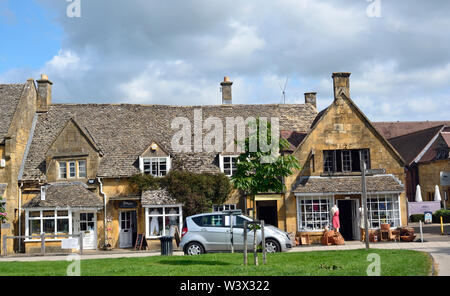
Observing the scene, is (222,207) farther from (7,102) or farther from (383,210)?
(7,102)

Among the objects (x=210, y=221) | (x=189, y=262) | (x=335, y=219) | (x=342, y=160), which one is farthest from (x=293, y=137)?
(x=189, y=262)

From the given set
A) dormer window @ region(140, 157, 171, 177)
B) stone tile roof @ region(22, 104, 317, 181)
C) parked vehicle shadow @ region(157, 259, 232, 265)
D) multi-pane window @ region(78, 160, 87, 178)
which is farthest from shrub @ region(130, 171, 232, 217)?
parked vehicle shadow @ region(157, 259, 232, 265)

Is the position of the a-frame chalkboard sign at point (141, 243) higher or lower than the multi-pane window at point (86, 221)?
lower

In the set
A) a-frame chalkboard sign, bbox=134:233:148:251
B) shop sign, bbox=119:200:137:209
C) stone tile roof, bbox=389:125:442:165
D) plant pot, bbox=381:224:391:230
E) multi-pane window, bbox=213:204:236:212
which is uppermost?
stone tile roof, bbox=389:125:442:165

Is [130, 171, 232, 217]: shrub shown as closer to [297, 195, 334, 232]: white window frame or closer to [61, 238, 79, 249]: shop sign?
[297, 195, 334, 232]: white window frame

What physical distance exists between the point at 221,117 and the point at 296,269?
21.5 meters

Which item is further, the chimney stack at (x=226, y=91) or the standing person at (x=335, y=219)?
the chimney stack at (x=226, y=91)

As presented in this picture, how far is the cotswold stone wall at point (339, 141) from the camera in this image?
2902 cm

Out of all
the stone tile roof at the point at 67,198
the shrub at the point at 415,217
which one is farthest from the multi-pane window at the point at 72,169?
the shrub at the point at 415,217

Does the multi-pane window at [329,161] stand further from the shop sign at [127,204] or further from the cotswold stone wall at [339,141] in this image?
the shop sign at [127,204]

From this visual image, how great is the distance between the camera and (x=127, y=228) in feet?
99.7

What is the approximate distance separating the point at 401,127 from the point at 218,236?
47.8 m

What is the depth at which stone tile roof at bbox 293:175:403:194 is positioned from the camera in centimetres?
2795

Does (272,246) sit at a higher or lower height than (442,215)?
lower
